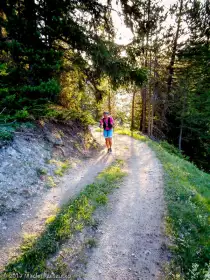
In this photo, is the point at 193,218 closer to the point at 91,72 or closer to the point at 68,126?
the point at 68,126

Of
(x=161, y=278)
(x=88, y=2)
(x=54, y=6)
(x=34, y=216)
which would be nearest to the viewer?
(x=161, y=278)

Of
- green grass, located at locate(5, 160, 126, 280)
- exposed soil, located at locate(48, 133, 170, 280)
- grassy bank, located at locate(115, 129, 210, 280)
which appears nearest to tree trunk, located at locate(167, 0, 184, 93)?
grassy bank, located at locate(115, 129, 210, 280)

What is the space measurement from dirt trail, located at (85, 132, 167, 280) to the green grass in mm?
471

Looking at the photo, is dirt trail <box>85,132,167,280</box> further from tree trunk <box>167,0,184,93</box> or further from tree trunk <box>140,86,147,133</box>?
tree trunk <box>167,0,184,93</box>

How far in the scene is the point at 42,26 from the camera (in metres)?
9.70

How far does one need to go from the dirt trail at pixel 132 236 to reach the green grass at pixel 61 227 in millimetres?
471

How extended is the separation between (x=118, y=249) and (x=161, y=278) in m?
1.09

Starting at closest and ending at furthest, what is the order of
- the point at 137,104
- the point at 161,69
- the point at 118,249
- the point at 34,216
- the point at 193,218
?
the point at 118,249, the point at 34,216, the point at 193,218, the point at 161,69, the point at 137,104

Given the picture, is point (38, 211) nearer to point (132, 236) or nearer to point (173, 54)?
point (132, 236)

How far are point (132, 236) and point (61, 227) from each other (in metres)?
1.87

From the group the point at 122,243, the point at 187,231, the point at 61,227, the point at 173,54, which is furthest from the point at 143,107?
the point at 61,227

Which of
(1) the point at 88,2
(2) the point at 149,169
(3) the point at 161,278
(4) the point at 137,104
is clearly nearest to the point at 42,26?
(1) the point at 88,2

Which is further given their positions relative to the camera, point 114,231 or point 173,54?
point 173,54

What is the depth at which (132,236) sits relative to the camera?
5.26 m
